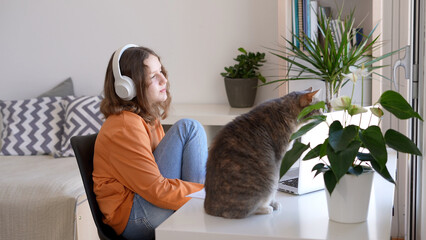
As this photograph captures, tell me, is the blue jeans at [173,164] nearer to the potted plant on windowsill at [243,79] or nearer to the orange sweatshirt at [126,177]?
the orange sweatshirt at [126,177]

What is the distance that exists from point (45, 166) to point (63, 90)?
29.4 inches

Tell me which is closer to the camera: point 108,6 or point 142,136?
point 142,136

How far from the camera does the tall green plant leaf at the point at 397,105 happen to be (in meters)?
1.03

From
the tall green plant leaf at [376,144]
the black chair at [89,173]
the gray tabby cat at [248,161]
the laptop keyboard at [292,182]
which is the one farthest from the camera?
the black chair at [89,173]

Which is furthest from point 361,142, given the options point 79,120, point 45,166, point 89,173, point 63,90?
point 63,90

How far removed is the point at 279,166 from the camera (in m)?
1.20

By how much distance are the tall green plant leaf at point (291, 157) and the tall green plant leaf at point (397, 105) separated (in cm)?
20

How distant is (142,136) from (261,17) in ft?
5.47

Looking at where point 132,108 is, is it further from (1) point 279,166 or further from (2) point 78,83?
(2) point 78,83

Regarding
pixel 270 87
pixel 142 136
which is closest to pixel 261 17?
pixel 270 87

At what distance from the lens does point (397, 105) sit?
104 cm

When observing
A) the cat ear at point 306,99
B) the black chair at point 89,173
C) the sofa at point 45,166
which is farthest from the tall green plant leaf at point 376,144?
the sofa at point 45,166

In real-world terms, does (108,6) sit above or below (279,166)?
above

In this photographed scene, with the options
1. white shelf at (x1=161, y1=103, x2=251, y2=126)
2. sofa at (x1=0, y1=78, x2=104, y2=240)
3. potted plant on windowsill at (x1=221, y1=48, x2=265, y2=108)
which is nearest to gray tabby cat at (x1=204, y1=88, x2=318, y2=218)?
sofa at (x1=0, y1=78, x2=104, y2=240)
